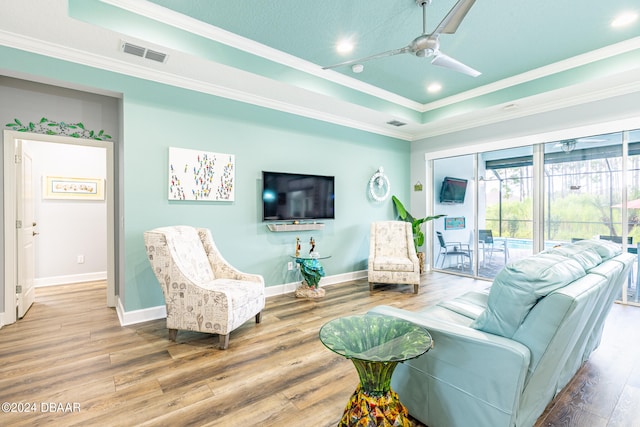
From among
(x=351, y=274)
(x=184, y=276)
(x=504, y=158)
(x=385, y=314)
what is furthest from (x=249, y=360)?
(x=504, y=158)

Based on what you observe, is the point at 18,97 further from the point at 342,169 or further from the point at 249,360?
the point at 342,169

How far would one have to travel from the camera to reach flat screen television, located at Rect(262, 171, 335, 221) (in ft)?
13.2

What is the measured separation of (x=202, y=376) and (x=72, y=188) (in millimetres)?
4544

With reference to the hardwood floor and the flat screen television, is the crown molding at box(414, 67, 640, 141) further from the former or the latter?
the hardwood floor

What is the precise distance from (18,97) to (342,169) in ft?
12.7

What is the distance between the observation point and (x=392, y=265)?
4.36 metres

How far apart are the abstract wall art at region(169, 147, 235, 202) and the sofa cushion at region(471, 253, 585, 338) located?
3075 millimetres

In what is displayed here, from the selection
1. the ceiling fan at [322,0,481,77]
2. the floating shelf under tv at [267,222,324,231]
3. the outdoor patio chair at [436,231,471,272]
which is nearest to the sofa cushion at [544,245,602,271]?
the ceiling fan at [322,0,481,77]

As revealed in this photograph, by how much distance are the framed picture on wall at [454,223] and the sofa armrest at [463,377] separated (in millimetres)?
4834

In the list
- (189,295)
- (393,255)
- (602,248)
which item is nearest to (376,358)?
(602,248)

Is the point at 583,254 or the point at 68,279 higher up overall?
the point at 583,254

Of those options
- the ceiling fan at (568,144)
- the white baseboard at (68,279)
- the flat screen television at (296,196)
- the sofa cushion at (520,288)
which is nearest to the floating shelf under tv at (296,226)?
the flat screen television at (296,196)

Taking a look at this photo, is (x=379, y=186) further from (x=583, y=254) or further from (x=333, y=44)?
(x=583, y=254)

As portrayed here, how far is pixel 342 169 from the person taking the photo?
4898mm
